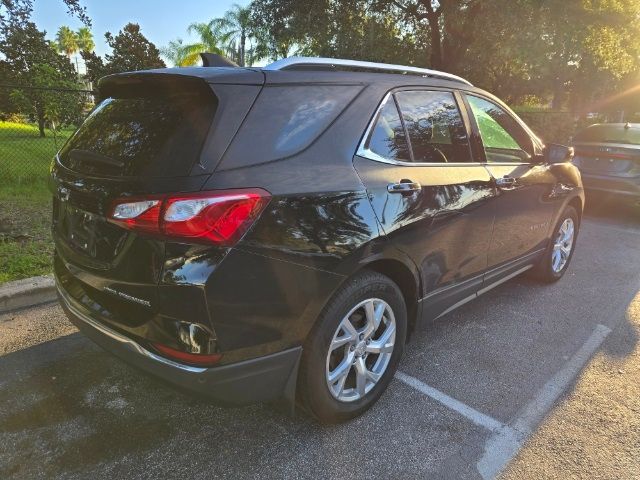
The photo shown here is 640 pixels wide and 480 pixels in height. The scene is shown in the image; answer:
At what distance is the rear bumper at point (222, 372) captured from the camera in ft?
6.45

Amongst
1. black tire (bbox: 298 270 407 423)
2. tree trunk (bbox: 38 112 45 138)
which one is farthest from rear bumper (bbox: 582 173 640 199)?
tree trunk (bbox: 38 112 45 138)

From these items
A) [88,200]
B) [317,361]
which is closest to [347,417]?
[317,361]

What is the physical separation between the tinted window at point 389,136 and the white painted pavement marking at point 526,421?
1.59 meters

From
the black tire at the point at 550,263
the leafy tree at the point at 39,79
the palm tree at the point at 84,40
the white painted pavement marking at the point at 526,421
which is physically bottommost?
the white painted pavement marking at the point at 526,421

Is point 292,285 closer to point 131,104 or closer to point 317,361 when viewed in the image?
point 317,361

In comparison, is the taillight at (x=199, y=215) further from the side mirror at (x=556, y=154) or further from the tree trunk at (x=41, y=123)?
the tree trunk at (x=41, y=123)

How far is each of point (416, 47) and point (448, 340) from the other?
14308 mm

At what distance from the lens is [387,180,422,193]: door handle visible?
2494 millimetres

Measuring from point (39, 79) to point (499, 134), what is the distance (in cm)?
762

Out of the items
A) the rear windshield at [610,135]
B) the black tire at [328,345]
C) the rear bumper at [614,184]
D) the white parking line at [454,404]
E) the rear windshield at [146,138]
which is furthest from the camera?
the rear windshield at [610,135]

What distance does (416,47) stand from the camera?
621 inches

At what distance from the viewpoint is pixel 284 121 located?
216 centimetres

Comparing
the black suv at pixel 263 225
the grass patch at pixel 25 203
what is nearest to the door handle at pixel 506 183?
the black suv at pixel 263 225

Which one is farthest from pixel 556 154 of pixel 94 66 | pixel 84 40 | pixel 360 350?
pixel 84 40
